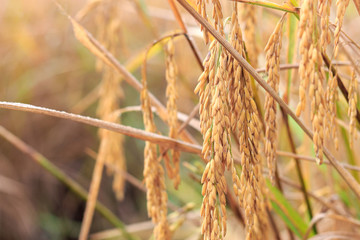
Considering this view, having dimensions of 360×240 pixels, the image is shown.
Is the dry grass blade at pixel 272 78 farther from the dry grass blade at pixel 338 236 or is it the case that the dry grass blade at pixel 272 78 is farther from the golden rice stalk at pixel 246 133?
the dry grass blade at pixel 338 236

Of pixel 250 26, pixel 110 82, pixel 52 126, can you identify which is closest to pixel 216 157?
pixel 250 26

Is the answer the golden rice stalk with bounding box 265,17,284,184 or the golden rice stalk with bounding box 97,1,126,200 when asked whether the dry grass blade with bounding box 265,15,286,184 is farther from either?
the golden rice stalk with bounding box 97,1,126,200

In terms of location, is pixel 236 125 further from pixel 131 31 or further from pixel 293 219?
pixel 131 31

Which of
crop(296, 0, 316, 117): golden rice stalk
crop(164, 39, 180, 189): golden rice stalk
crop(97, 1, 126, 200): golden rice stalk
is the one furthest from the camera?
crop(97, 1, 126, 200): golden rice stalk

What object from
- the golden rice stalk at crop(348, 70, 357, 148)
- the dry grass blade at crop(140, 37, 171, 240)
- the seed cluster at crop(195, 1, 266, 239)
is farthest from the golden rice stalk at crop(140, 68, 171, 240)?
the golden rice stalk at crop(348, 70, 357, 148)

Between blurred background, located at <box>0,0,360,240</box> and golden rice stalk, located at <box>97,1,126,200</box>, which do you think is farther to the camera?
blurred background, located at <box>0,0,360,240</box>

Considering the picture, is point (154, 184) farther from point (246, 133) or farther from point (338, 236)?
point (338, 236)

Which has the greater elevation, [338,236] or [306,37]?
[306,37]


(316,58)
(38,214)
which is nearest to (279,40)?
(316,58)

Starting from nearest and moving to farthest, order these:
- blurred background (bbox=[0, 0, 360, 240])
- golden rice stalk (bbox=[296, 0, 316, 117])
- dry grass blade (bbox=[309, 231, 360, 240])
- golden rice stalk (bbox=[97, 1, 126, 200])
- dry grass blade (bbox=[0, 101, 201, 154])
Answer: golden rice stalk (bbox=[296, 0, 316, 117]) → dry grass blade (bbox=[0, 101, 201, 154]) → dry grass blade (bbox=[309, 231, 360, 240]) → golden rice stalk (bbox=[97, 1, 126, 200]) → blurred background (bbox=[0, 0, 360, 240])
